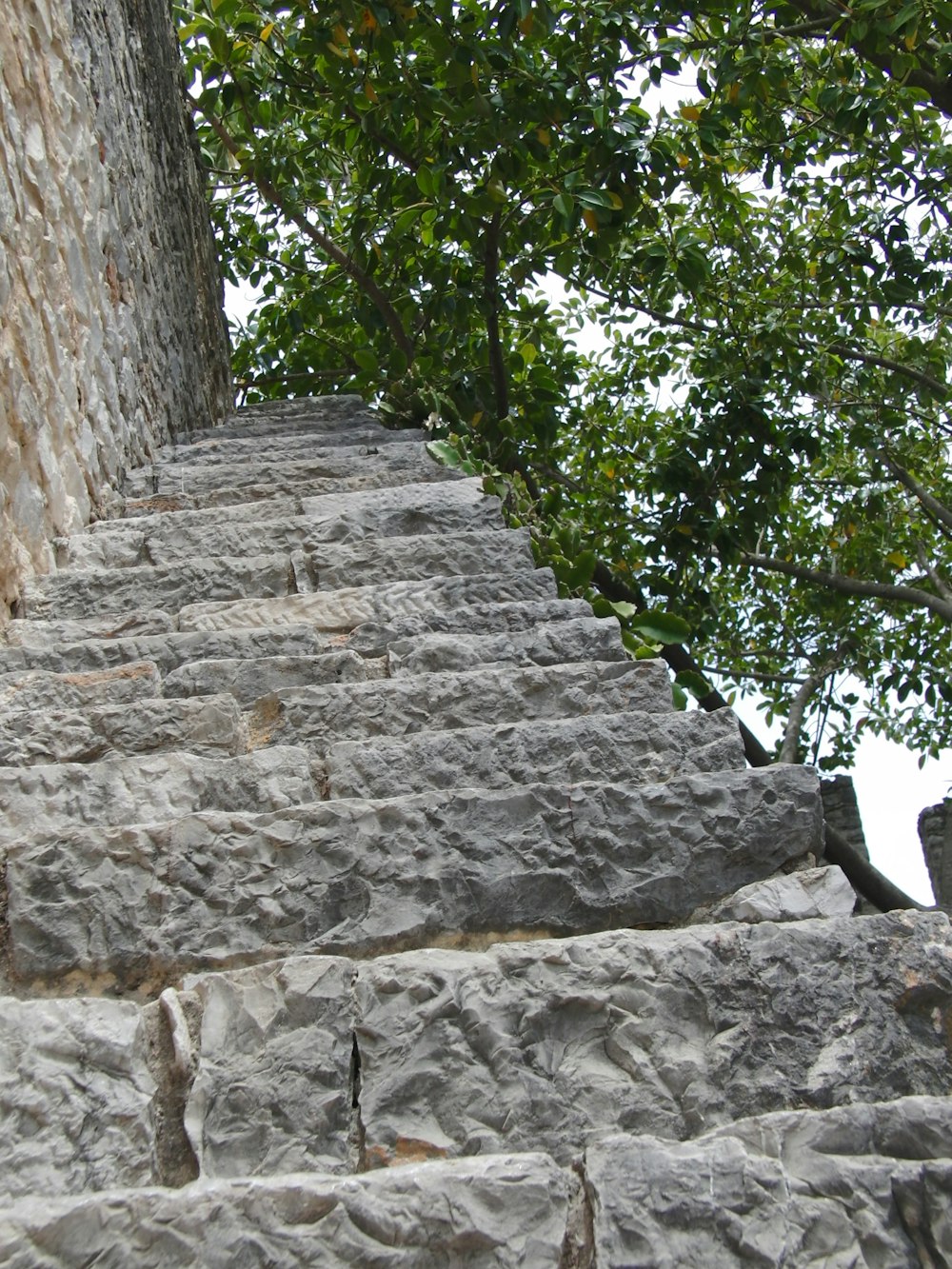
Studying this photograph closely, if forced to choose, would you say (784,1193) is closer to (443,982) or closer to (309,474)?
(443,982)

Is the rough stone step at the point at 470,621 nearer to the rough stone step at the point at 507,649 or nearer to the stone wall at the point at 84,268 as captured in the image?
the rough stone step at the point at 507,649

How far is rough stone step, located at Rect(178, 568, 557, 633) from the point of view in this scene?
2705 mm

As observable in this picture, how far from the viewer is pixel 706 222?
7.17 meters

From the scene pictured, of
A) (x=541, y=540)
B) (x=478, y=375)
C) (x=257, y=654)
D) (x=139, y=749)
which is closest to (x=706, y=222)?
(x=478, y=375)

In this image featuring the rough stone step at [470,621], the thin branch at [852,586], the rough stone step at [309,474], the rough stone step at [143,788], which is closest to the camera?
the rough stone step at [143,788]

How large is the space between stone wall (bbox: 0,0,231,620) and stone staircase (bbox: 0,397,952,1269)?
2.95 ft

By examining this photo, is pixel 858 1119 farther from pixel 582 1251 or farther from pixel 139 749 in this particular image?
pixel 139 749

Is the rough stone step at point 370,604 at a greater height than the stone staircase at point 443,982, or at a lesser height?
greater

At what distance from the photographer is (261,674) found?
95.6 inches

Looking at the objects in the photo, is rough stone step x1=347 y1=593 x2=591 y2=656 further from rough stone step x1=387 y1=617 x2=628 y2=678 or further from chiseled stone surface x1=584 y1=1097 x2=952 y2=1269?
chiseled stone surface x1=584 y1=1097 x2=952 y2=1269

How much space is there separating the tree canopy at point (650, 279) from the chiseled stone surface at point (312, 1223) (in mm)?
2055

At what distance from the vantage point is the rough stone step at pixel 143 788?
193 centimetres

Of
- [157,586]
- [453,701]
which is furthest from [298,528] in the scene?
[453,701]

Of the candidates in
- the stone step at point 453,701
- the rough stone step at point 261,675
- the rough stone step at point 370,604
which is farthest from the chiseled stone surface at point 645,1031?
the rough stone step at point 370,604
